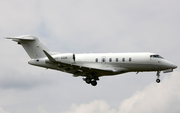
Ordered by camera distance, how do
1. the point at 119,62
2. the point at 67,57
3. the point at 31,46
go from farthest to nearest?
the point at 31,46
the point at 67,57
the point at 119,62

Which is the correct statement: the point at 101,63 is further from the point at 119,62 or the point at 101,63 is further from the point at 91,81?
the point at 91,81

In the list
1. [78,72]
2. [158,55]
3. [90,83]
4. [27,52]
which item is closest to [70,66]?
[78,72]

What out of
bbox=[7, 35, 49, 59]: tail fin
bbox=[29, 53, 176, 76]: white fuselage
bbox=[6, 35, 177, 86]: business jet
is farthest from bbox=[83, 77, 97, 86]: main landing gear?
bbox=[7, 35, 49, 59]: tail fin

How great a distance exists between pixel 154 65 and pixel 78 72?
353 inches

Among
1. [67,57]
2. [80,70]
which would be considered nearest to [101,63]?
[80,70]

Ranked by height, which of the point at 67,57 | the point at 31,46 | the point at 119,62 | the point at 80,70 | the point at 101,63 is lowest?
the point at 80,70

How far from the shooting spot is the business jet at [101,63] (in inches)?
1462

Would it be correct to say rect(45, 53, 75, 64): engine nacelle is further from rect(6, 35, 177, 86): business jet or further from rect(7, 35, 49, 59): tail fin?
rect(7, 35, 49, 59): tail fin

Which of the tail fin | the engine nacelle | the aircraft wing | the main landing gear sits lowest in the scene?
the main landing gear

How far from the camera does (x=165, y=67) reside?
37500mm

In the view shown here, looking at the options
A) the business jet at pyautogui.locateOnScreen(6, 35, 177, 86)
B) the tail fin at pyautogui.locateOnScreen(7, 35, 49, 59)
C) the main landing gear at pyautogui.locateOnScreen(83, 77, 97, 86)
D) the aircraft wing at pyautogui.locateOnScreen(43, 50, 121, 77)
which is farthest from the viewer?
the tail fin at pyautogui.locateOnScreen(7, 35, 49, 59)

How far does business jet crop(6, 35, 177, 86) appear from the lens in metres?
37.1

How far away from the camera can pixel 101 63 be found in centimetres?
3850

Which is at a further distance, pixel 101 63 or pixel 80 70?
pixel 101 63
